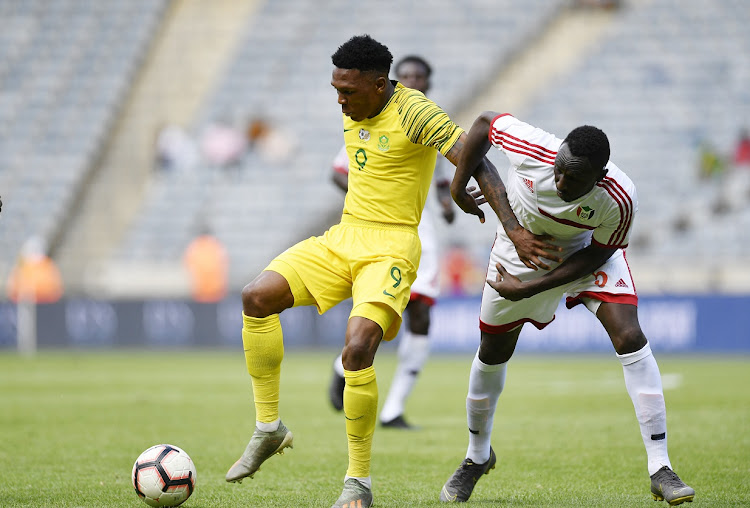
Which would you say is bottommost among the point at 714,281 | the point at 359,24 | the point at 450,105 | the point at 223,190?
the point at 714,281

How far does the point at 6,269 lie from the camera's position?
23.9 m

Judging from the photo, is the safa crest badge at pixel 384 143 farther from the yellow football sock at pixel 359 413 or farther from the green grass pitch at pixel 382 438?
the green grass pitch at pixel 382 438

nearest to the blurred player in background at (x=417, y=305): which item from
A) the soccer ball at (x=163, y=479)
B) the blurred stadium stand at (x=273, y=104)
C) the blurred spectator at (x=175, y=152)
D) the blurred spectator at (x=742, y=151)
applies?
the soccer ball at (x=163, y=479)

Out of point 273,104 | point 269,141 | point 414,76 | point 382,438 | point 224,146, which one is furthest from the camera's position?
point 273,104

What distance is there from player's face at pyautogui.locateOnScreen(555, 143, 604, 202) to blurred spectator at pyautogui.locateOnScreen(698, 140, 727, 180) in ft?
59.9

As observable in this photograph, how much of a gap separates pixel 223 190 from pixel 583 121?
Result: 841 cm

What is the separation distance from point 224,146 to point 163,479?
21.2 meters

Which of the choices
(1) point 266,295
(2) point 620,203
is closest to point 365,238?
(1) point 266,295

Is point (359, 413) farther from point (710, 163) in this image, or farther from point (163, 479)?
point (710, 163)

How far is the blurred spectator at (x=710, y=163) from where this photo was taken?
22266mm

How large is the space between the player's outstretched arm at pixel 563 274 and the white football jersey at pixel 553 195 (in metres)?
0.06

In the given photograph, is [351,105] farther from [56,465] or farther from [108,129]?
[108,129]

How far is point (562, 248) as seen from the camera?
17.9 feet

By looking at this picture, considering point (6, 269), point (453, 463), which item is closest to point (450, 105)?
point (6, 269)
